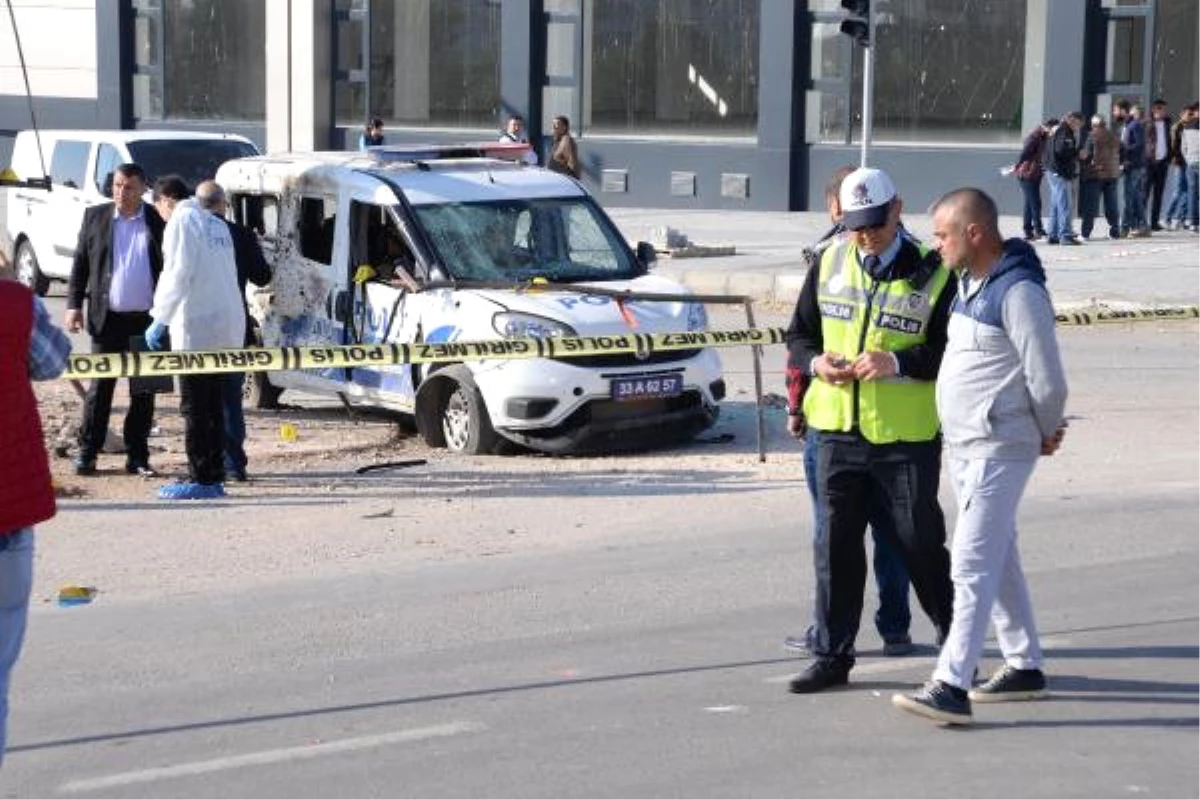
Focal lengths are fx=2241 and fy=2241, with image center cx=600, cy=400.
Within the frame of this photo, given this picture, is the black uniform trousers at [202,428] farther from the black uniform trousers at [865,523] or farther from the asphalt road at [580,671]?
the black uniform trousers at [865,523]

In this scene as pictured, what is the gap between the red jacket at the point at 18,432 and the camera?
20.7 ft

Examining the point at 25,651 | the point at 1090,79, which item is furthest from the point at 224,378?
the point at 1090,79

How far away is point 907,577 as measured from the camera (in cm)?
859

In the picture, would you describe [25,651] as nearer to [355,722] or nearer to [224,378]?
[355,722]

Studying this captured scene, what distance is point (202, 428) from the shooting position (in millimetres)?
12422

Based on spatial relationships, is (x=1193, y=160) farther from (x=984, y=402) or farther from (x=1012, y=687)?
(x=984, y=402)

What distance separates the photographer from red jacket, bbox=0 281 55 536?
6.32 meters

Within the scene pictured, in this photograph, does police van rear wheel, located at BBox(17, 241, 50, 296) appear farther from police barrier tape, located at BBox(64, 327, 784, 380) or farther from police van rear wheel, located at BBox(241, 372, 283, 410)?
police barrier tape, located at BBox(64, 327, 784, 380)

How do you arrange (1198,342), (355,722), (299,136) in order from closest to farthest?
(355,722)
(1198,342)
(299,136)

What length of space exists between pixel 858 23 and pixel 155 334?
14577 millimetres

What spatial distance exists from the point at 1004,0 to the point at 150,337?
21568 mm

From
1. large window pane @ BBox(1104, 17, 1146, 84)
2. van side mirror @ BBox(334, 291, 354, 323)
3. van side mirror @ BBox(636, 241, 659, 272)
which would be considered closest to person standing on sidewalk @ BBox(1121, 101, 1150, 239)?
large window pane @ BBox(1104, 17, 1146, 84)

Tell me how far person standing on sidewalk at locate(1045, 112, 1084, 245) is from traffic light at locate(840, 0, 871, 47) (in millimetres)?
3191

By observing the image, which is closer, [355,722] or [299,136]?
[355,722]
